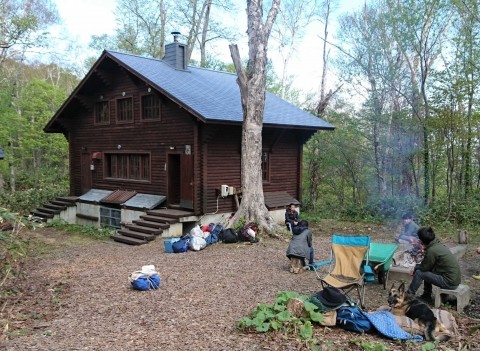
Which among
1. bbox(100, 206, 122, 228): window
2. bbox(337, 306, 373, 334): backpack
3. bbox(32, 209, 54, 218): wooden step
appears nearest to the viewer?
bbox(337, 306, 373, 334): backpack

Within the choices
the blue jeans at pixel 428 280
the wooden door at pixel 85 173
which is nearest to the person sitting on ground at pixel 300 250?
the blue jeans at pixel 428 280

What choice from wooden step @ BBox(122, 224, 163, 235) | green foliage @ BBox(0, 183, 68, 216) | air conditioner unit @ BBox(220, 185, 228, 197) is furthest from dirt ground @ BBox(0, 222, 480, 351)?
green foliage @ BBox(0, 183, 68, 216)

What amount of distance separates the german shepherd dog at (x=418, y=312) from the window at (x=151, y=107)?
1066 centimetres

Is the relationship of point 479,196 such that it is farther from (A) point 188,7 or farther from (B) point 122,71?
(A) point 188,7

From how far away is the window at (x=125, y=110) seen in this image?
1498cm

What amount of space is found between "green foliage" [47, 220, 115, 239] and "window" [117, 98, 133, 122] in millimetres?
4105

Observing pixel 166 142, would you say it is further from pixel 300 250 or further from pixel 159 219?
pixel 300 250

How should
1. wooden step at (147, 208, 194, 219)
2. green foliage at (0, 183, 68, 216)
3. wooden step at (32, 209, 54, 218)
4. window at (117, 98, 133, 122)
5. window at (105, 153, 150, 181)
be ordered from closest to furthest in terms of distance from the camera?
wooden step at (147, 208, 194, 219), window at (105, 153, 150, 181), window at (117, 98, 133, 122), wooden step at (32, 209, 54, 218), green foliage at (0, 183, 68, 216)

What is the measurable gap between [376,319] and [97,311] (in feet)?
11.5

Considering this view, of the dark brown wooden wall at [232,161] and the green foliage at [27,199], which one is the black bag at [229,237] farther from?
the green foliage at [27,199]

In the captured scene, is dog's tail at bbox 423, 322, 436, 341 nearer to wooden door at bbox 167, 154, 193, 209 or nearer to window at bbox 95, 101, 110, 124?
wooden door at bbox 167, 154, 193, 209

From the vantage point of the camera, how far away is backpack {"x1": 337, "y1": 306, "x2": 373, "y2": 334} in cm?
452

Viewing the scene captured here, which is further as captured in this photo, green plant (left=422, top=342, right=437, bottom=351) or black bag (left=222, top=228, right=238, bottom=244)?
black bag (left=222, top=228, right=238, bottom=244)

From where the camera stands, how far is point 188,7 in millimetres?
25891
